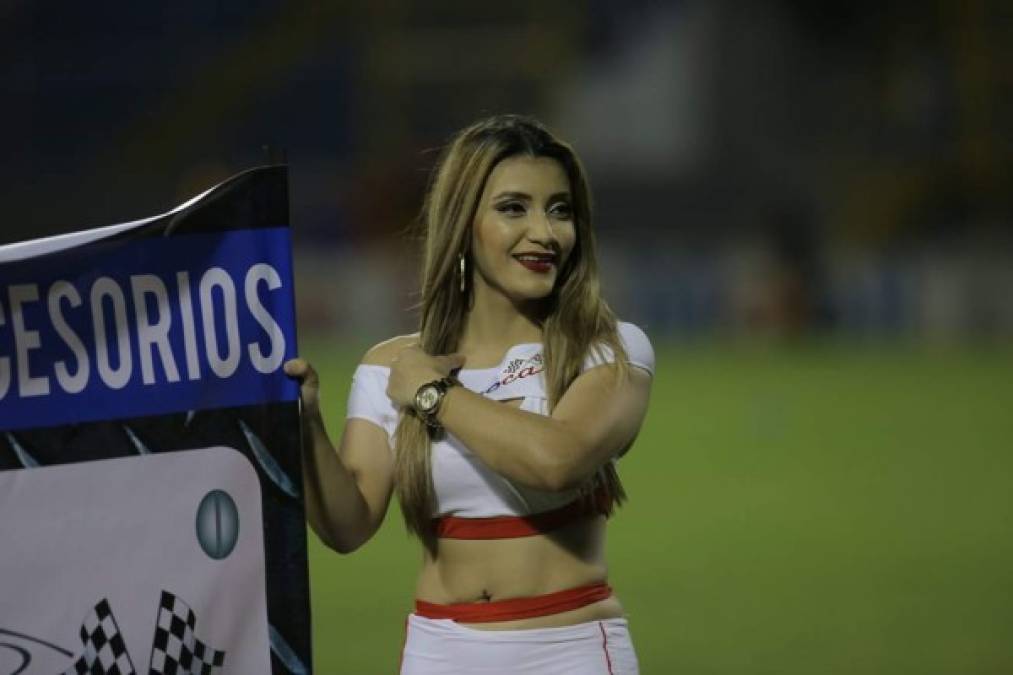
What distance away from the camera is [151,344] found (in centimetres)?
389

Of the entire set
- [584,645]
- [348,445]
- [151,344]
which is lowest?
[584,645]

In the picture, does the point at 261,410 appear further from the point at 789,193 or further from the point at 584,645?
the point at 789,193

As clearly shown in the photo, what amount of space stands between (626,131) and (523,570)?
27823mm

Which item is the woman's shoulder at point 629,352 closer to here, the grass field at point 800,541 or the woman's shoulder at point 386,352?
the woman's shoulder at point 386,352

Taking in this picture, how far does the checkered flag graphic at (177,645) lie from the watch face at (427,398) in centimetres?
64

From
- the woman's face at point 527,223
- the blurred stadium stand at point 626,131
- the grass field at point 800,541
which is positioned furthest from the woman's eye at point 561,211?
the blurred stadium stand at point 626,131

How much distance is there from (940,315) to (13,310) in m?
22.4

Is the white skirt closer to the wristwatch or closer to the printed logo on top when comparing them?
the wristwatch

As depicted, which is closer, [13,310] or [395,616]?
[13,310]

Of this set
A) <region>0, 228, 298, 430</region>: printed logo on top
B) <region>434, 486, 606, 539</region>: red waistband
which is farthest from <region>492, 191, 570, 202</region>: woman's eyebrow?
<region>434, 486, 606, 539</region>: red waistband

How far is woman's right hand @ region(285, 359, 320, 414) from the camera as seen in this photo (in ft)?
12.9

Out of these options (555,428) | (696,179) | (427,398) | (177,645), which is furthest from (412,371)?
(696,179)

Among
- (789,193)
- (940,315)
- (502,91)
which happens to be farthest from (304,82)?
(940,315)

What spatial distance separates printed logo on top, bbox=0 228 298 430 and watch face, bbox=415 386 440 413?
0.86ft
